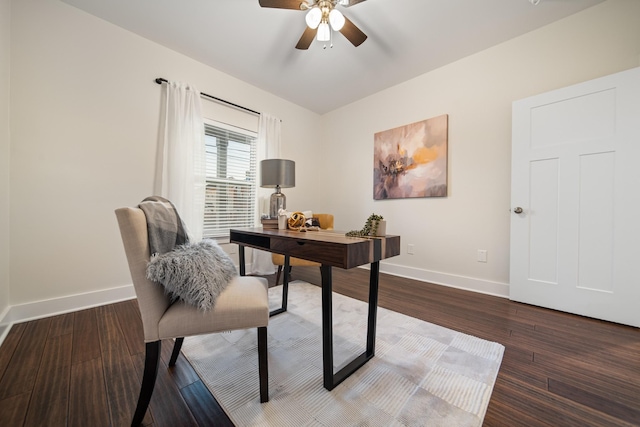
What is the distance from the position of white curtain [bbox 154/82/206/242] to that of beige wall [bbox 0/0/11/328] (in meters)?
0.94

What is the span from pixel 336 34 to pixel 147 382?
2894 mm

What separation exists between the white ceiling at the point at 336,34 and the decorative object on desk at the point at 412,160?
72 cm

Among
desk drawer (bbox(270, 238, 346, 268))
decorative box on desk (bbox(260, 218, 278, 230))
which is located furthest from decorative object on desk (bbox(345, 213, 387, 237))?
decorative box on desk (bbox(260, 218, 278, 230))

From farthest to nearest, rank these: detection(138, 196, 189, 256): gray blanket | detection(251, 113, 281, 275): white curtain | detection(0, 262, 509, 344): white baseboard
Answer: detection(251, 113, 281, 275): white curtain < detection(0, 262, 509, 344): white baseboard < detection(138, 196, 189, 256): gray blanket

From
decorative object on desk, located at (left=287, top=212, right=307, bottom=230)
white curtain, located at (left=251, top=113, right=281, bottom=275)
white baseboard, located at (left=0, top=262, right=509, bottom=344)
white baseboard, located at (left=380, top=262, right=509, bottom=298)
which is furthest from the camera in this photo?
white curtain, located at (left=251, top=113, right=281, bottom=275)

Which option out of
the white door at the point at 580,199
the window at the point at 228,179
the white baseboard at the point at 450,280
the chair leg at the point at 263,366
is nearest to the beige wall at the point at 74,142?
the window at the point at 228,179

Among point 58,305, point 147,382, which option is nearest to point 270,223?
point 147,382

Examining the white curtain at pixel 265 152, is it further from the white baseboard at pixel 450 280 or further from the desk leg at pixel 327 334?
the desk leg at pixel 327 334

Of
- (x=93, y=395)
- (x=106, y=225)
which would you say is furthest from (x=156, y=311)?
(x=106, y=225)

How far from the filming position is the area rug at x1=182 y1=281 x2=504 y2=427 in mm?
950

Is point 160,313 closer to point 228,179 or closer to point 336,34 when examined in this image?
point 228,179

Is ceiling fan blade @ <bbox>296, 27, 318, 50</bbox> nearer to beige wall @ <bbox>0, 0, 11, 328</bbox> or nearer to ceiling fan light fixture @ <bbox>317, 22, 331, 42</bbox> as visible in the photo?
ceiling fan light fixture @ <bbox>317, 22, 331, 42</bbox>

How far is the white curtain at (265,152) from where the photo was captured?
306cm

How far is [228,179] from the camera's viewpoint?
2.95 m
